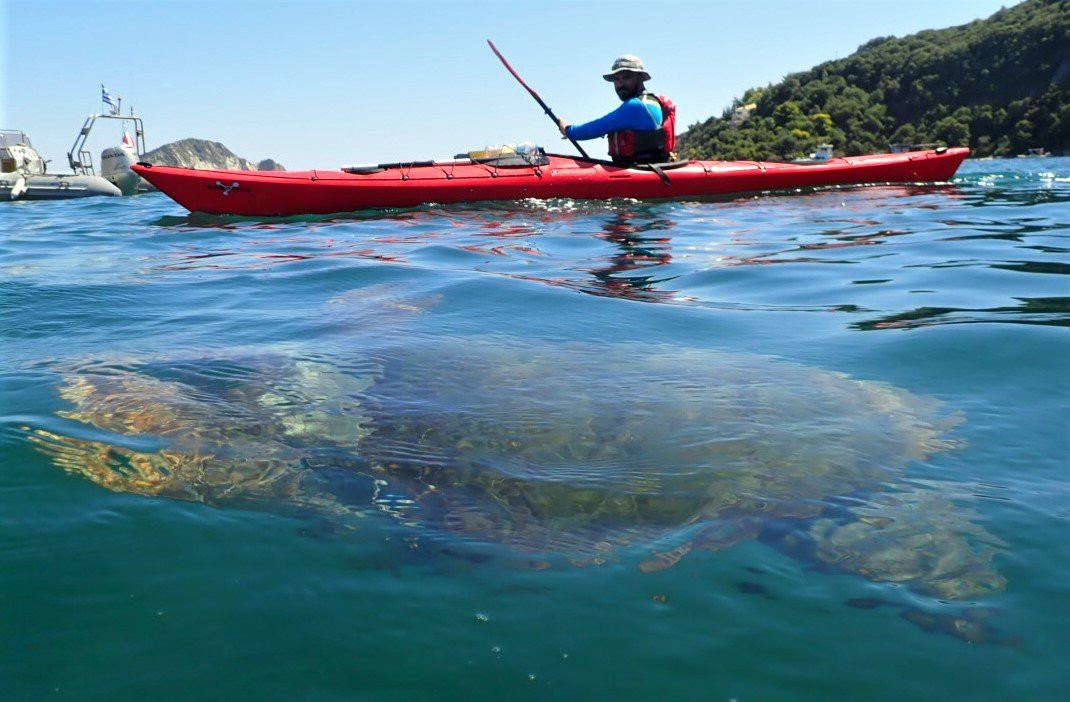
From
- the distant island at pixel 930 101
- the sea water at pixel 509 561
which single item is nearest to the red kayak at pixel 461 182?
the sea water at pixel 509 561

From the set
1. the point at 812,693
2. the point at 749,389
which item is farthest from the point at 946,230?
the point at 812,693

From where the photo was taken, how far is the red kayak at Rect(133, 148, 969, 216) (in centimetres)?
988

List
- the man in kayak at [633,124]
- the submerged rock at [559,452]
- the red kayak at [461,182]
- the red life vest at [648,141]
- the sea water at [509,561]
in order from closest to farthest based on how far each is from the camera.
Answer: the sea water at [509,561] < the submerged rock at [559,452] < the red kayak at [461,182] < the man in kayak at [633,124] < the red life vest at [648,141]

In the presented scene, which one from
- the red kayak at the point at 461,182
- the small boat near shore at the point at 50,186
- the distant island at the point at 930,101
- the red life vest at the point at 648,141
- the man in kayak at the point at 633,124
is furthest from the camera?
the distant island at the point at 930,101

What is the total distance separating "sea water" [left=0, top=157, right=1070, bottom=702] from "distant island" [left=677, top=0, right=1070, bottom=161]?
151 feet

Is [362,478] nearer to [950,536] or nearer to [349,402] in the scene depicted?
[349,402]

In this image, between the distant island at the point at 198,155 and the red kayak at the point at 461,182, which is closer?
the red kayak at the point at 461,182

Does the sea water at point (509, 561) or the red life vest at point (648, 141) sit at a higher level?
the red life vest at point (648, 141)

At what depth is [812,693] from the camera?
4.49 feet

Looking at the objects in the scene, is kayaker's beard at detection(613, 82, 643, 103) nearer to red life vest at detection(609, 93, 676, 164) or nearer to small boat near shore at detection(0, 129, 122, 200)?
red life vest at detection(609, 93, 676, 164)

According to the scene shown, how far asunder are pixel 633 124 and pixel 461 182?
8.53ft

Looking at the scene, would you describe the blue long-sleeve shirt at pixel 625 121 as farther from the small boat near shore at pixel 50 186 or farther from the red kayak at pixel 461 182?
the small boat near shore at pixel 50 186

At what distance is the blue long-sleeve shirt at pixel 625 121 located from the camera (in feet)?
35.9

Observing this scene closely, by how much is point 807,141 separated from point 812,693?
53.9 metres
